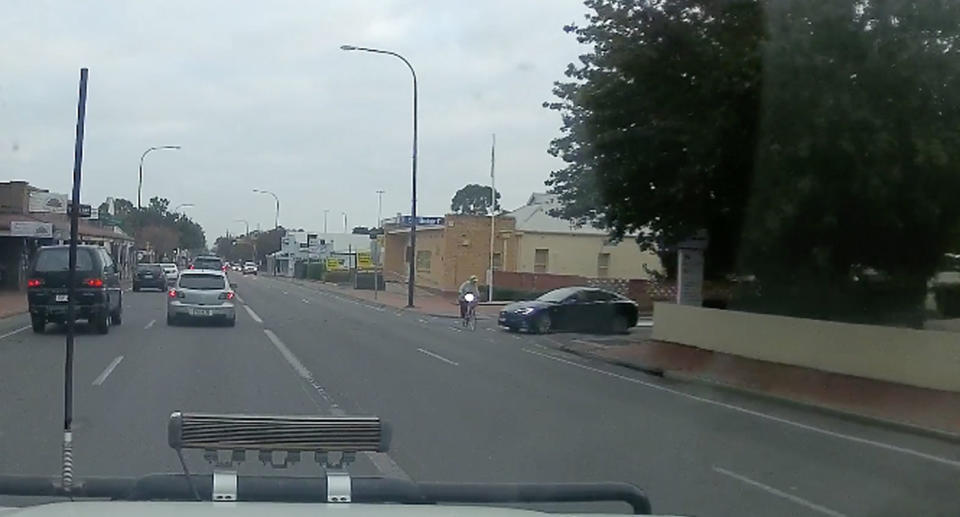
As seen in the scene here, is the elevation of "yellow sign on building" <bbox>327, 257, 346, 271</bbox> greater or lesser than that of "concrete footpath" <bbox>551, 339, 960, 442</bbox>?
greater

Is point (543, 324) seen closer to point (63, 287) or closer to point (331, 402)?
point (63, 287)

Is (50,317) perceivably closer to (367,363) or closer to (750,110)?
(367,363)

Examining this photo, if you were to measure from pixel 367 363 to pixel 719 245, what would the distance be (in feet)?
31.8

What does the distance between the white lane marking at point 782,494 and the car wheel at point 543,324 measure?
23.1m

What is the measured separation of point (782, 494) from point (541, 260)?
175ft

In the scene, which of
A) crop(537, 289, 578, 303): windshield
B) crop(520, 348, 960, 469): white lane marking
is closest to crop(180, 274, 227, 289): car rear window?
crop(537, 289, 578, 303): windshield

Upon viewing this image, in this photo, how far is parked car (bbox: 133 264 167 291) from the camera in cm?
5859

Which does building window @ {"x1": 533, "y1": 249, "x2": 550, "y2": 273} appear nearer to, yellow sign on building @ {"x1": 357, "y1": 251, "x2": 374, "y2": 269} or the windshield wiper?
yellow sign on building @ {"x1": 357, "y1": 251, "x2": 374, "y2": 269}

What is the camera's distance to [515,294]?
54.6 meters

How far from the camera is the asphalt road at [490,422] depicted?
10227mm

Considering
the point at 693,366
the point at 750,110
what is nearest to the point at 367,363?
the point at 693,366

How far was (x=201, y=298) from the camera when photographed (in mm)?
30469

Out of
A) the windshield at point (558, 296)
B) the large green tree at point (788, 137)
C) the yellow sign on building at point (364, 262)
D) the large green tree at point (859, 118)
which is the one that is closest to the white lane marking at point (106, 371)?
the large green tree at point (788, 137)

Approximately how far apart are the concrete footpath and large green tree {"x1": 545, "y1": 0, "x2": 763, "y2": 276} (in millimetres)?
3051
